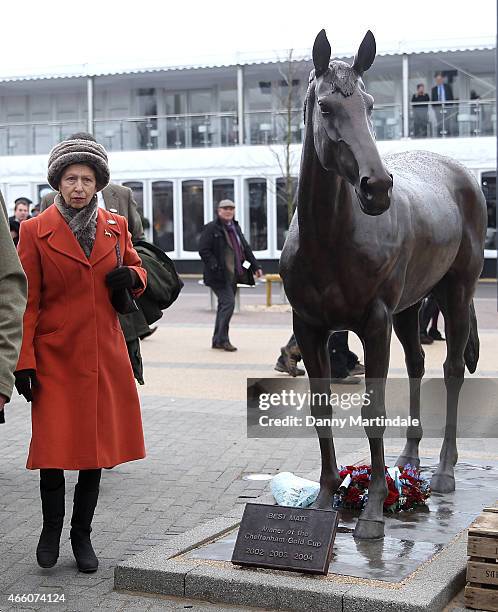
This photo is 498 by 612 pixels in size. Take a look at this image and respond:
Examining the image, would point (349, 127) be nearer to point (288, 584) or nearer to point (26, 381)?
point (26, 381)

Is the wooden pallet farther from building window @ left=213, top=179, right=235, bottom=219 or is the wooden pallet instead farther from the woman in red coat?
building window @ left=213, top=179, right=235, bottom=219

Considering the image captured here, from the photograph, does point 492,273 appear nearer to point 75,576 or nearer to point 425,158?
point 425,158

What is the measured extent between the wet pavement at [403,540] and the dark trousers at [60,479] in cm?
61

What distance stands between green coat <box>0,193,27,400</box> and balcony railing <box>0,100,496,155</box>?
1078 inches

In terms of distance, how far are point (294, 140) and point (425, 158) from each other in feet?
86.0

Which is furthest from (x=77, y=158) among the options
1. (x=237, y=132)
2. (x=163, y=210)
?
(x=163, y=210)

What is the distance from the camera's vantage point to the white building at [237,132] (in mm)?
31156

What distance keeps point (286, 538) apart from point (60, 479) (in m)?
1.20

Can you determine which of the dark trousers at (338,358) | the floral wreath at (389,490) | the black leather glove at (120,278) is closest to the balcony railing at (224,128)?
the dark trousers at (338,358)

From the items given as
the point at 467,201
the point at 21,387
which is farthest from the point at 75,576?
the point at 467,201

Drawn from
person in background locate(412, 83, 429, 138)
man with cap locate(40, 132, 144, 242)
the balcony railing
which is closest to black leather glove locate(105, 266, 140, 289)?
man with cap locate(40, 132, 144, 242)

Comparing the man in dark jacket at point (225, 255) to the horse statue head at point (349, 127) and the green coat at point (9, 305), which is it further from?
the green coat at point (9, 305)

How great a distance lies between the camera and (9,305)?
11.8 ft

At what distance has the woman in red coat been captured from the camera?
492cm
